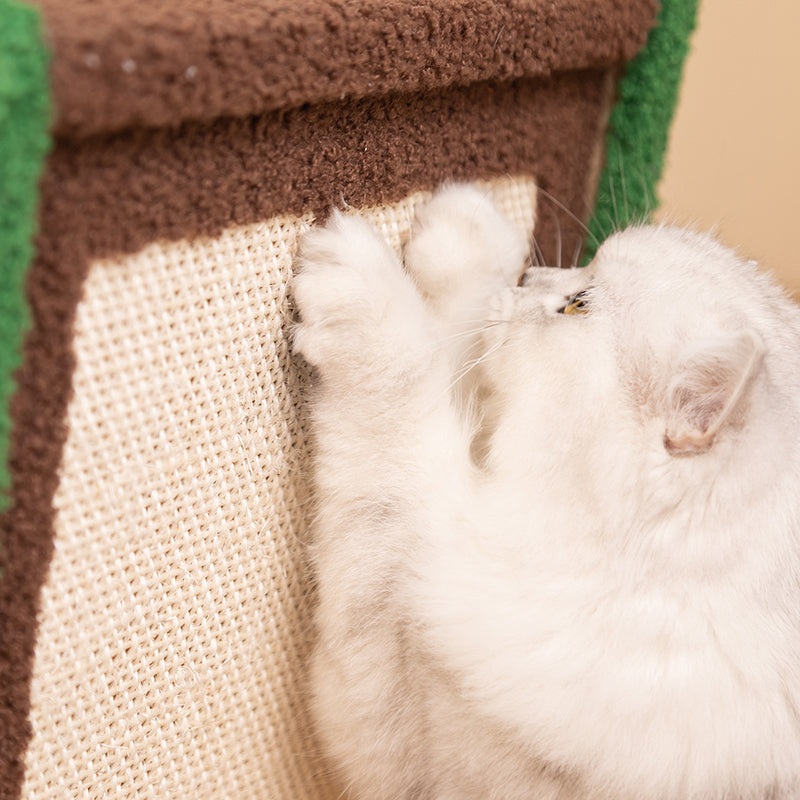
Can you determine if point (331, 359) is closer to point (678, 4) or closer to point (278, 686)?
point (278, 686)

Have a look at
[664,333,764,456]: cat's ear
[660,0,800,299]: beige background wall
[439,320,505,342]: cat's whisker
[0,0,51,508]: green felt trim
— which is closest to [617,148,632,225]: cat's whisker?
[439,320,505,342]: cat's whisker

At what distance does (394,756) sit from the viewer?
101cm

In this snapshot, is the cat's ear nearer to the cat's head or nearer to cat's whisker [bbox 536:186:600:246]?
the cat's head

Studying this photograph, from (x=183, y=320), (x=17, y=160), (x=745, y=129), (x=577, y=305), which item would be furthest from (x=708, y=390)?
(x=745, y=129)

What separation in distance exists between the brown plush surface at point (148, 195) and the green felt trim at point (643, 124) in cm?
36

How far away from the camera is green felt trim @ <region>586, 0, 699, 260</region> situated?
139cm

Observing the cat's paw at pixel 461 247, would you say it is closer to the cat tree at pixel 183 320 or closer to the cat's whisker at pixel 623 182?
the cat tree at pixel 183 320

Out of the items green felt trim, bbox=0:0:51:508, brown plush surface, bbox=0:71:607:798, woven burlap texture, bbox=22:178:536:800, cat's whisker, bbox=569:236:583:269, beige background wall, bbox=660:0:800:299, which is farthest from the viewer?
beige background wall, bbox=660:0:800:299

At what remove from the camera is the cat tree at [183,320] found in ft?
2.35

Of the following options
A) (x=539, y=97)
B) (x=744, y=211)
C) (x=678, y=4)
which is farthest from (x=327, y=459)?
(x=744, y=211)

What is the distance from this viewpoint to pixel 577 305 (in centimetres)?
105

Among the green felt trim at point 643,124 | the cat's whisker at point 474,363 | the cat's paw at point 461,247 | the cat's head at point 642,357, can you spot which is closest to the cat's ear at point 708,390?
the cat's head at point 642,357

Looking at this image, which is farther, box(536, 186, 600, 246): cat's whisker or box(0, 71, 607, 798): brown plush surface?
box(536, 186, 600, 246): cat's whisker

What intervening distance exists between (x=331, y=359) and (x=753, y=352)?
435 mm
